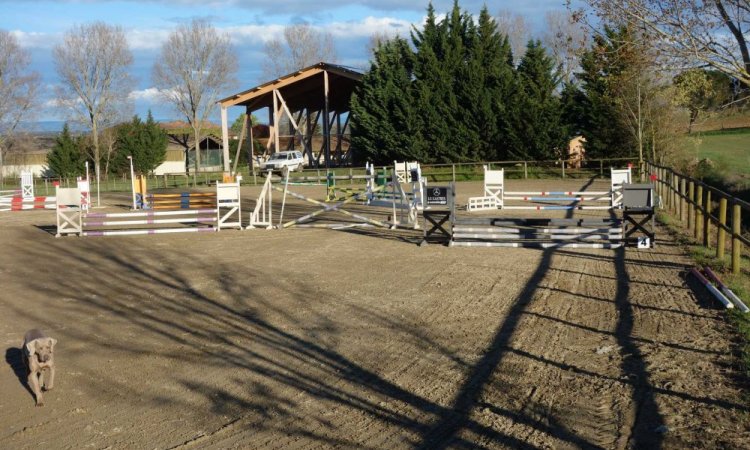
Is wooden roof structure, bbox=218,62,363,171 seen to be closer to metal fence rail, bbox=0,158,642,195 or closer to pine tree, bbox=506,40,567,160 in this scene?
metal fence rail, bbox=0,158,642,195

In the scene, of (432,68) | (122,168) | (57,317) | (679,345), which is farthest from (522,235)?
(122,168)

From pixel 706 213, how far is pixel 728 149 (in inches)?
1471

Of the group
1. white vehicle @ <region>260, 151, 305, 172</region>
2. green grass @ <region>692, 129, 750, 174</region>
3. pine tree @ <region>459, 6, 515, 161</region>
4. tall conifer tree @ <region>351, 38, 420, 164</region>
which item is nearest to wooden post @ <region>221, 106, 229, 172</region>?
white vehicle @ <region>260, 151, 305, 172</region>

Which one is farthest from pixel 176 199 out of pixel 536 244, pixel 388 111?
pixel 388 111

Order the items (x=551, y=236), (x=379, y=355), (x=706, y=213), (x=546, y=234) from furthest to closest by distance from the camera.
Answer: (x=546, y=234) < (x=551, y=236) < (x=706, y=213) < (x=379, y=355)

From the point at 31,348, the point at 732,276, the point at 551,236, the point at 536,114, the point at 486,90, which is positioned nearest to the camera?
the point at 31,348

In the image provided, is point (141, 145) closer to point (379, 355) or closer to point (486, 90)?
point (486, 90)

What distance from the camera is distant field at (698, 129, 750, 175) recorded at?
37156 mm

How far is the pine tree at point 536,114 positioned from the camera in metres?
46.6

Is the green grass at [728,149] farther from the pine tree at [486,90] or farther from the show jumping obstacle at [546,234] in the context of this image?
the show jumping obstacle at [546,234]

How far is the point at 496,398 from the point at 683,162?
33055 millimetres

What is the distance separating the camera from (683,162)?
36.1m

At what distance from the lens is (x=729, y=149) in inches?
1868

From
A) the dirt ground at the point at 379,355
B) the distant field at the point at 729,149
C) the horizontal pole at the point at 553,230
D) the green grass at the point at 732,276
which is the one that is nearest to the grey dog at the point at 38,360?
the dirt ground at the point at 379,355
